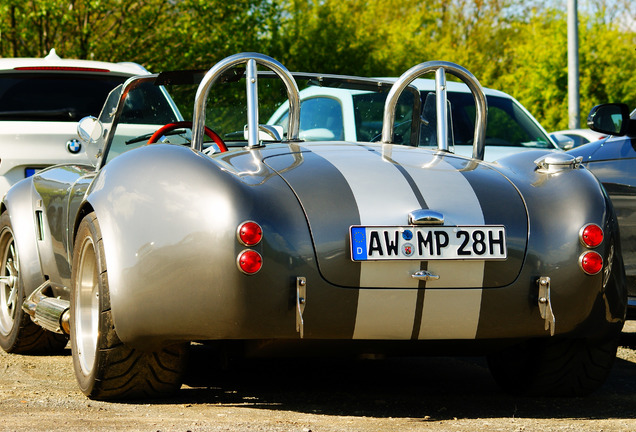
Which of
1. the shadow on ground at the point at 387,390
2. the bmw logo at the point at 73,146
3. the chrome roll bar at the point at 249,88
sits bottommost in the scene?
the shadow on ground at the point at 387,390

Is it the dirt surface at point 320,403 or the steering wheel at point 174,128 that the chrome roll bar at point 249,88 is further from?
the dirt surface at point 320,403

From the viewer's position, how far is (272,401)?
14.9ft

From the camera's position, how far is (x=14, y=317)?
6246 millimetres

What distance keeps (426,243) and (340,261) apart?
33 centimetres

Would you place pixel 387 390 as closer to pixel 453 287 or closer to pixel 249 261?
pixel 453 287

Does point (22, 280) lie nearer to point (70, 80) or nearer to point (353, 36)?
point (70, 80)

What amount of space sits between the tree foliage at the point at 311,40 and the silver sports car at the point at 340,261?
16937mm

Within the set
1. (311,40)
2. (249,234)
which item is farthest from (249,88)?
(311,40)

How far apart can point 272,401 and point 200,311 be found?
0.73 metres

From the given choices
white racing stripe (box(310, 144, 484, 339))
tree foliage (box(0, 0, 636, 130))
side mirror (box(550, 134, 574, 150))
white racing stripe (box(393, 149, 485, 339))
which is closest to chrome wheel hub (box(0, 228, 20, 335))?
white racing stripe (box(310, 144, 484, 339))

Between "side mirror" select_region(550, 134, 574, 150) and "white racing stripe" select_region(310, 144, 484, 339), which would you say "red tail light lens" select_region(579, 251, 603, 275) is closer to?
"white racing stripe" select_region(310, 144, 484, 339)

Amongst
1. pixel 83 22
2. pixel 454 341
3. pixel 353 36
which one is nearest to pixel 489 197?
pixel 454 341

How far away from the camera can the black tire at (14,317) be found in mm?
6125

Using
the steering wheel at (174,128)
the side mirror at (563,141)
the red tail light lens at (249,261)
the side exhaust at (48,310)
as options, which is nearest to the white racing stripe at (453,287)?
the red tail light lens at (249,261)
